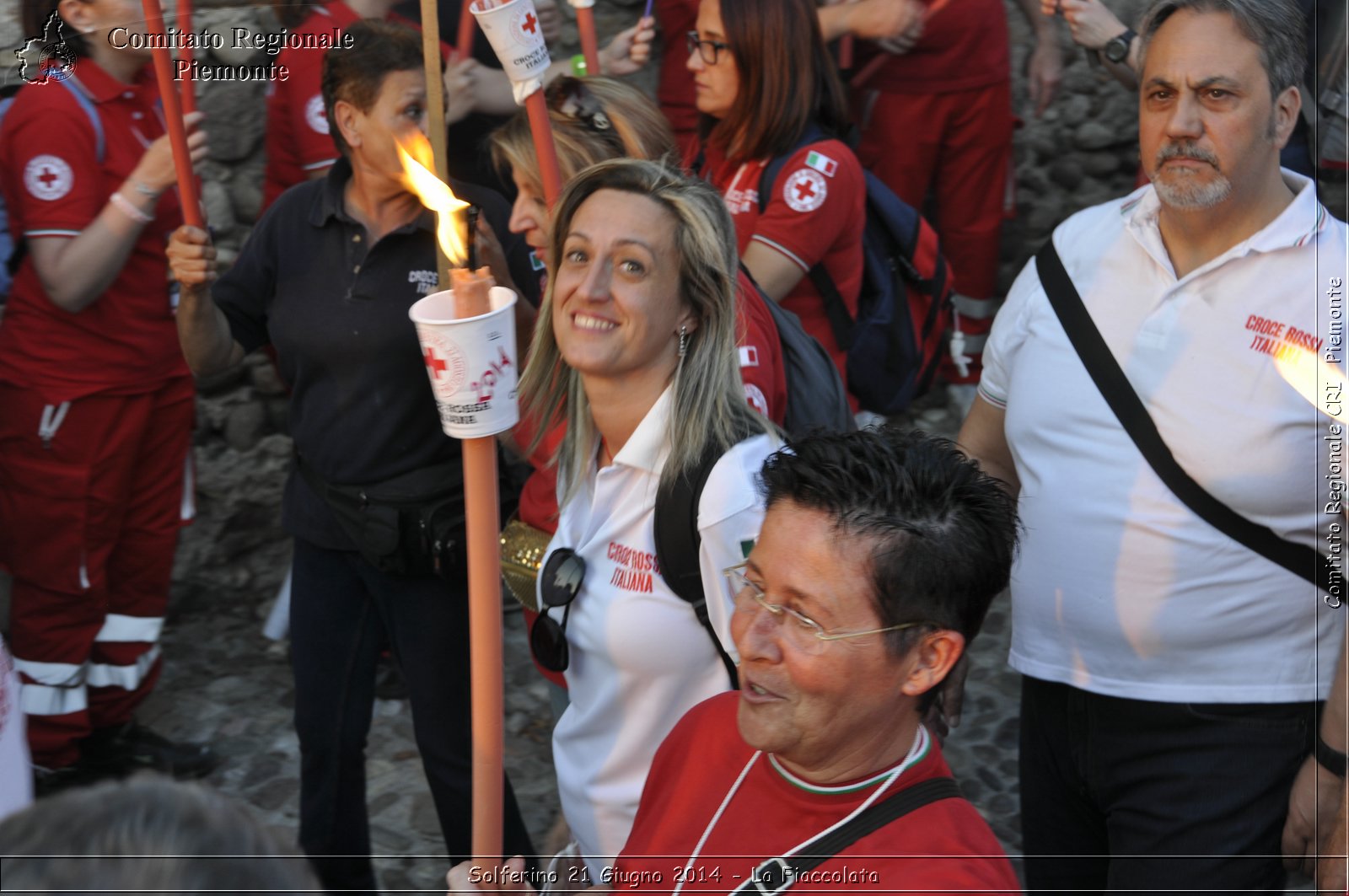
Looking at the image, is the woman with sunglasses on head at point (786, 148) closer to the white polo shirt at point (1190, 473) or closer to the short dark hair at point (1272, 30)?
the white polo shirt at point (1190, 473)

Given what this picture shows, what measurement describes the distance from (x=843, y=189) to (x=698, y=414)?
4.07 feet

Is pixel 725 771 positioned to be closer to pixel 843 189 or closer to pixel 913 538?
pixel 913 538

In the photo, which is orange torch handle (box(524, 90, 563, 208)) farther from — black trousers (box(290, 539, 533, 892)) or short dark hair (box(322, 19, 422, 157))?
black trousers (box(290, 539, 533, 892))

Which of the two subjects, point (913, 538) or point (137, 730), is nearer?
point (913, 538)

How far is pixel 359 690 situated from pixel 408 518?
43 cm

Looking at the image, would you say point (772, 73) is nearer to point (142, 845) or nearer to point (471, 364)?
point (471, 364)

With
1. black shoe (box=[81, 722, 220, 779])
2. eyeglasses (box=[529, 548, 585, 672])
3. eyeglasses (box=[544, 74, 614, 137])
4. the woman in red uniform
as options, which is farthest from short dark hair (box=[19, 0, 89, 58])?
eyeglasses (box=[529, 548, 585, 672])

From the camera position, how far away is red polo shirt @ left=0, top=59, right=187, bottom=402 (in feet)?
10.1

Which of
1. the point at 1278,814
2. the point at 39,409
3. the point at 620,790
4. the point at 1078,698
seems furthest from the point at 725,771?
the point at 39,409

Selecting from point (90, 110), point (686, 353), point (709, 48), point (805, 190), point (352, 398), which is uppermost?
point (709, 48)

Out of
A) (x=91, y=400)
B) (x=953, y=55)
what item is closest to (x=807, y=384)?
(x=91, y=400)

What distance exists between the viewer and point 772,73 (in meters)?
A: 3.27

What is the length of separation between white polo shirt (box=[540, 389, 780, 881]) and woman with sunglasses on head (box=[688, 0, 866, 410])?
106cm

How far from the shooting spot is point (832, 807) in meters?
1.62
